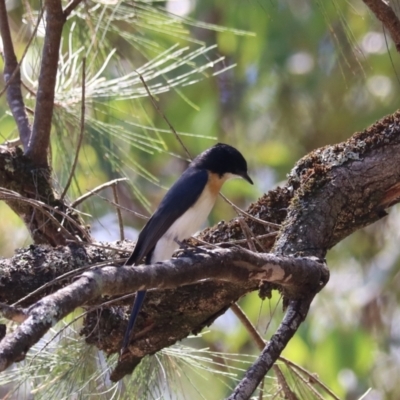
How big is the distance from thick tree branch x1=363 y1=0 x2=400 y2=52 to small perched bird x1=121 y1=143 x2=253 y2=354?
3.25 feet

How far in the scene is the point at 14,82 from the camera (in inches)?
128

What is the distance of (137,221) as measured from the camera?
7.92 m

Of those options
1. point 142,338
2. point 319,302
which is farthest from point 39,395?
point 319,302

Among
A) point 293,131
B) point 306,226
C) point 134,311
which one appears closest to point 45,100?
point 134,311

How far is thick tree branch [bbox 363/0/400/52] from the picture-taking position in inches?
85.1

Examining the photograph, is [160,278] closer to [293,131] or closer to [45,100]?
[45,100]

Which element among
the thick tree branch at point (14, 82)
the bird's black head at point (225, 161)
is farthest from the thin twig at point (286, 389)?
the thick tree branch at point (14, 82)

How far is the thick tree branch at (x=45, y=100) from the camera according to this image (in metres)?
2.95

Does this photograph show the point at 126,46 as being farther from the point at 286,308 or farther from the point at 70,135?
the point at 286,308

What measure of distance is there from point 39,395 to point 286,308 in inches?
43.1

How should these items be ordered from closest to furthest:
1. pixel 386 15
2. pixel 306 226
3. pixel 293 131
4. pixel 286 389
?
pixel 386 15 < pixel 306 226 < pixel 286 389 < pixel 293 131

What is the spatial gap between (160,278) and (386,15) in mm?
997

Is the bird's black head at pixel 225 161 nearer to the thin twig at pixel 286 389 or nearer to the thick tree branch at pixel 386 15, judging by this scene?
the thin twig at pixel 286 389

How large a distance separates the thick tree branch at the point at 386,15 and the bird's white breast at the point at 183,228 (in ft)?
3.86
